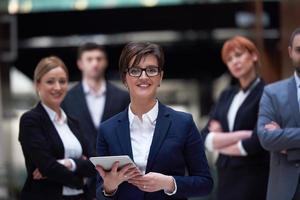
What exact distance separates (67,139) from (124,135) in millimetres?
1036

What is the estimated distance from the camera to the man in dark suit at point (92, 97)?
493 centimetres

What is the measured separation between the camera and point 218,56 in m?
10.8

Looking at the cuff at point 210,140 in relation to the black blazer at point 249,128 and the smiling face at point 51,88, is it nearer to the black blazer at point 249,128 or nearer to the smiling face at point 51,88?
the black blazer at point 249,128

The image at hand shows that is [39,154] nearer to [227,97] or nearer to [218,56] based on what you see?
[227,97]

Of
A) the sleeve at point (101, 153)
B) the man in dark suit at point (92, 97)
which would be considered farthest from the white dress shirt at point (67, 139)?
the sleeve at point (101, 153)

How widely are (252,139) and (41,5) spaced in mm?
6502

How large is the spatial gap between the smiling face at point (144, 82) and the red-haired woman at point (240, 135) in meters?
1.51

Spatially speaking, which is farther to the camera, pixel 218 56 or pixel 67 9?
pixel 218 56

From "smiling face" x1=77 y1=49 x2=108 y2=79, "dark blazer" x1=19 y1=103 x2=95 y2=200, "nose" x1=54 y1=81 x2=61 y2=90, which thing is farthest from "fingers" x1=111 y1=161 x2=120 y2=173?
"smiling face" x1=77 y1=49 x2=108 y2=79

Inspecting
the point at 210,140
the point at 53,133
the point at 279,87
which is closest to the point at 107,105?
the point at 210,140

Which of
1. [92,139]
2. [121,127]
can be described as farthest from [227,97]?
[121,127]

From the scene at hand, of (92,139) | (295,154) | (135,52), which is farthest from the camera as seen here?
(92,139)

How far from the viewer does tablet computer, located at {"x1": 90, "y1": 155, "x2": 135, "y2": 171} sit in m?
2.91

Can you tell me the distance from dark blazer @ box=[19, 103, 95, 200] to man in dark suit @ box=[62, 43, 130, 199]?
63 centimetres
